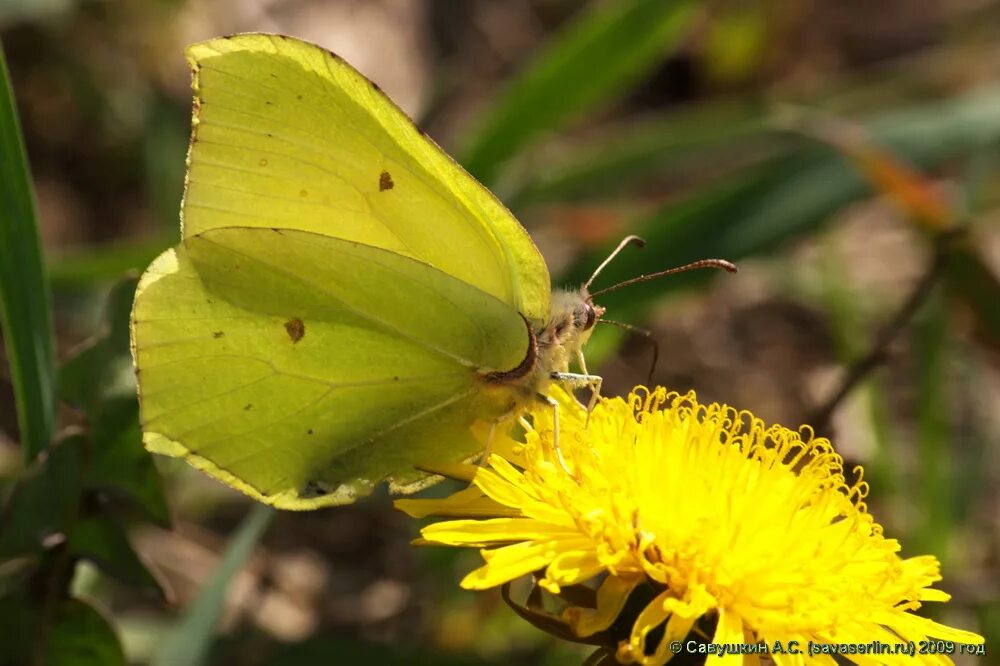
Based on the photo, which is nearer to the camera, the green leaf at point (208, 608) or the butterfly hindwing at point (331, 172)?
the butterfly hindwing at point (331, 172)

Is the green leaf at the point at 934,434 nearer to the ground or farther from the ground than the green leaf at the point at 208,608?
farther from the ground

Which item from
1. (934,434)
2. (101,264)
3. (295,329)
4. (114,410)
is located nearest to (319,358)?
(295,329)

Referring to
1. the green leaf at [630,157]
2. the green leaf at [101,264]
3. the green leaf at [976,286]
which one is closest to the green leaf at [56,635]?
the green leaf at [101,264]

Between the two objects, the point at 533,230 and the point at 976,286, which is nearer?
the point at 976,286

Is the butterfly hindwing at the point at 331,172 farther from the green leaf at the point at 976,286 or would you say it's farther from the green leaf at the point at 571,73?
the green leaf at the point at 976,286

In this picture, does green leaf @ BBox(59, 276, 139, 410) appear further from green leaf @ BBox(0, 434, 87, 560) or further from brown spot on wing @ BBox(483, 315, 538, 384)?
brown spot on wing @ BBox(483, 315, 538, 384)

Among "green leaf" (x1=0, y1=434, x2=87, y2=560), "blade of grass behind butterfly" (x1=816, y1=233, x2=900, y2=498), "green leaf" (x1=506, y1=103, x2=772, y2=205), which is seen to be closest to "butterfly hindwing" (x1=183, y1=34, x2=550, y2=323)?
"green leaf" (x1=0, y1=434, x2=87, y2=560)

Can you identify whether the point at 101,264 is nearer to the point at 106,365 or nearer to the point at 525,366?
the point at 106,365
